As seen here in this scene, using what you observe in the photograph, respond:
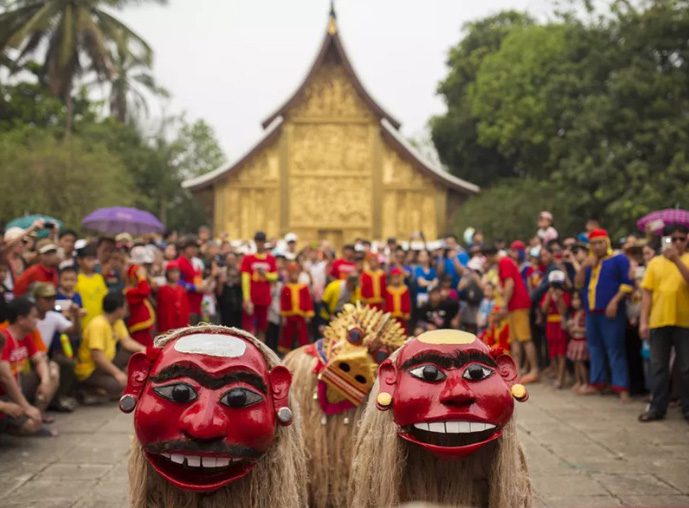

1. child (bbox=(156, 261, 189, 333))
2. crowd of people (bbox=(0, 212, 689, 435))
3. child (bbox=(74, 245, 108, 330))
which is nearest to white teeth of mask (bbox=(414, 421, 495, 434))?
crowd of people (bbox=(0, 212, 689, 435))

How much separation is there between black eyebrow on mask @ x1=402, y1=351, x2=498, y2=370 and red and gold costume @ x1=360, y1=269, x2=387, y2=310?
8.47m

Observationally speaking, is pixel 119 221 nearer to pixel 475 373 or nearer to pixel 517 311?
pixel 517 311

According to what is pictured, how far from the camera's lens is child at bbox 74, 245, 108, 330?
33.4 ft

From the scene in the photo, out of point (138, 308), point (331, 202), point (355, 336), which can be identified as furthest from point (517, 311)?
point (331, 202)

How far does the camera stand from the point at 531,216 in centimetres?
3019

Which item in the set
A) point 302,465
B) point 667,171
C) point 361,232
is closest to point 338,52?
point 361,232

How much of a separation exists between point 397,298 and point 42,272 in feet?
16.5

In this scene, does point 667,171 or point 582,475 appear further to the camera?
point 667,171

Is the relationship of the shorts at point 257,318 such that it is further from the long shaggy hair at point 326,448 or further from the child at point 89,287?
the long shaggy hair at point 326,448

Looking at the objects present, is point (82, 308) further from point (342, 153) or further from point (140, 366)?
point (342, 153)

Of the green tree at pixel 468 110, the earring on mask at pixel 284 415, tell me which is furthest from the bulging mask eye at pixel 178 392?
the green tree at pixel 468 110

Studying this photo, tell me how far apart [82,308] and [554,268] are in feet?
18.6

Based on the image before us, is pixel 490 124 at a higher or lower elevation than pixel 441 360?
higher

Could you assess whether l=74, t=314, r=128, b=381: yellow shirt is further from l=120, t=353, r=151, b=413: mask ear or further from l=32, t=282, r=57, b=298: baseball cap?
l=120, t=353, r=151, b=413: mask ear
